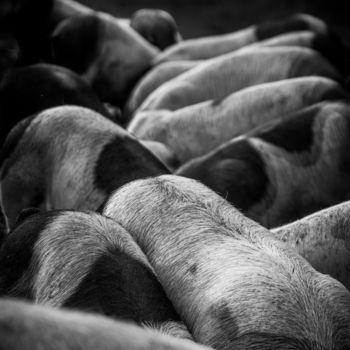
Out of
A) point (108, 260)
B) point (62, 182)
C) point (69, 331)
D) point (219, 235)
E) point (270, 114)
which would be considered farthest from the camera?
point (270, 114)

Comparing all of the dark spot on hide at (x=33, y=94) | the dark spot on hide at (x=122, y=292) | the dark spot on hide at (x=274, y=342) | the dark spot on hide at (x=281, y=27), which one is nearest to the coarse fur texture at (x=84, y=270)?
the dark spot on hide at (x=122, y=292)

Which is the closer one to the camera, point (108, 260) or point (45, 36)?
point (108, 260)

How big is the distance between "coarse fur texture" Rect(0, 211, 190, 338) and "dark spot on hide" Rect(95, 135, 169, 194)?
1144 mm

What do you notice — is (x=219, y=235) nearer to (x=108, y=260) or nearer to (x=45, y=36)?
(x=108, y=260)

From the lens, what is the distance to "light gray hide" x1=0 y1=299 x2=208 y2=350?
1.76 metres

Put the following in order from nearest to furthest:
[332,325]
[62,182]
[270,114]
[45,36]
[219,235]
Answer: [332,325], [219,235], [62,182], [270,114], [45,36]

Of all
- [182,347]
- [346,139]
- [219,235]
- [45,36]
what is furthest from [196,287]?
[45,36]

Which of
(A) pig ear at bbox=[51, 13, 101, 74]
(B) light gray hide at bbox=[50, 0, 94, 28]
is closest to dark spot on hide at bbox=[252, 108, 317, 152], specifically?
(A) pig ear at bbox=[51, 13, 101, 74]

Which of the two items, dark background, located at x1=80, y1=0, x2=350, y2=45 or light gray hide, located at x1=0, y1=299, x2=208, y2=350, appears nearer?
light gray hide, located at x1=0, y1=299, x2=208, y2=350

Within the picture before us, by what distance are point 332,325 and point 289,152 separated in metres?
3.00

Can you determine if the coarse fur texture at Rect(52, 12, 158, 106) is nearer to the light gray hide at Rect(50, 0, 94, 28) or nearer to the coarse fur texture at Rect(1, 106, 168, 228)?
the light gray hide at Rect(50, 0, 94, 28)

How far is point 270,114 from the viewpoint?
7324 mm

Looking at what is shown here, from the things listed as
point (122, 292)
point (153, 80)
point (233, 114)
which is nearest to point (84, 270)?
point (122, 292)

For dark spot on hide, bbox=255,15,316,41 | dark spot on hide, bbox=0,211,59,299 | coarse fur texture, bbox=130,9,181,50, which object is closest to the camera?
dark spot on hide, bbox=0,211,59,299
